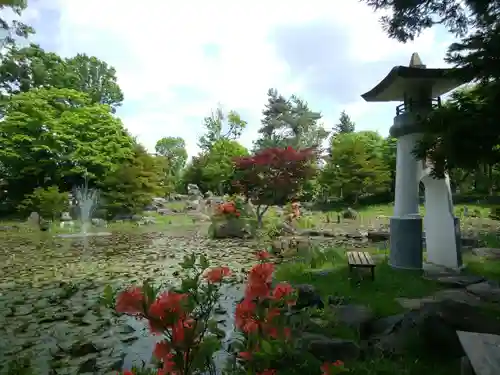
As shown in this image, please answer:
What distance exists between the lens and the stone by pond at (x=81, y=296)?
288 centimetres

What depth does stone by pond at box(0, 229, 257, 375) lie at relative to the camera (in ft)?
9.44

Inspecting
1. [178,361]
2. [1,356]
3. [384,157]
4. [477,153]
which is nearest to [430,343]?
[477,153]

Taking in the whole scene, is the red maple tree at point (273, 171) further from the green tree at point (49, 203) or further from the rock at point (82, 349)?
the rock at point (82, 349)

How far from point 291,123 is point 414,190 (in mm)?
27102

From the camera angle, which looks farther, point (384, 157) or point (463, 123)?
point (384, 157)

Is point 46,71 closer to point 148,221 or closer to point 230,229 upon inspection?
point 148,221

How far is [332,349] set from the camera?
2.63m

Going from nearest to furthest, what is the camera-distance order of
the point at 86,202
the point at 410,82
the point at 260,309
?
the point at 260,309
the point at 410,82
the point at 86,202

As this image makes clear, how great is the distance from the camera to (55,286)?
4.96 m

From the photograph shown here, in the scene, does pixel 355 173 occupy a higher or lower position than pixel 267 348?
higher

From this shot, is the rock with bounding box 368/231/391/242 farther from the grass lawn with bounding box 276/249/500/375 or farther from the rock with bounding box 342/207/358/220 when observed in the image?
the rock with bounding box 342/207/358/220

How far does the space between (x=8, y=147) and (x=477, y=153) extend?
19481mm

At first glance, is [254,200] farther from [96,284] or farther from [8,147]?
[8,147]

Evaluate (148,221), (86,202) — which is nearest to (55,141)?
(86,202)
